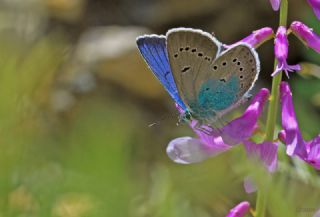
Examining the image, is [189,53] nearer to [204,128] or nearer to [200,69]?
[200,69]

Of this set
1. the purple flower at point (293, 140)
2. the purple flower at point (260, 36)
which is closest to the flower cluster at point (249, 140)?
the purple flower at point (293, 140)

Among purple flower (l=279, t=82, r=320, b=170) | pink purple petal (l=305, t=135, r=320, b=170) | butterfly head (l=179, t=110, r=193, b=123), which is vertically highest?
butterfly head (l=179, t=110, r=193, b=123)

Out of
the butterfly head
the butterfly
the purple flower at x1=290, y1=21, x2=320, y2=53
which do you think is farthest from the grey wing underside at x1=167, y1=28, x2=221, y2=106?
the purple flower at x1=290, y1=21, x2=320, y2=53

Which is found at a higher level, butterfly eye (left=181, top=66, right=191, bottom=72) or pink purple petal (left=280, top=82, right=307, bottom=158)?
butterfly eye (left=181, top=66, right=191, bottom=72)

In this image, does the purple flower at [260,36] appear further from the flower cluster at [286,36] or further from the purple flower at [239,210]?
the purple flower at [239,210]

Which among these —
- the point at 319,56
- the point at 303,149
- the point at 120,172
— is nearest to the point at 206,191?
the point at 120,172

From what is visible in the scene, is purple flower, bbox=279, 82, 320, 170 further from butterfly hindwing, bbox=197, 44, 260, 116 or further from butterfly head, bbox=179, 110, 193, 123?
butterfly head, bbox=179, 110, 193, 123
